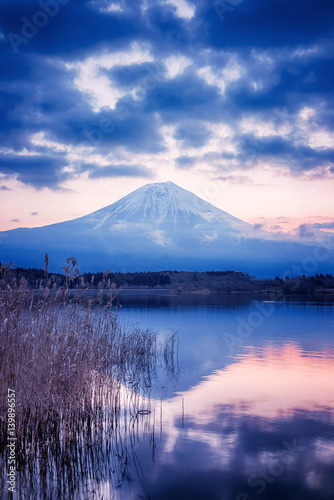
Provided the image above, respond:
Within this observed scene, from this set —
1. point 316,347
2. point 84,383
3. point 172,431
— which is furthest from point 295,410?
point 316,347

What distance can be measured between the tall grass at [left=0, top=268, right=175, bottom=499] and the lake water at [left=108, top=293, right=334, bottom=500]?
0.43 m

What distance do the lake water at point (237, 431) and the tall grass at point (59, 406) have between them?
0.43 meters

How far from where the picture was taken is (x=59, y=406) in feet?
21.6

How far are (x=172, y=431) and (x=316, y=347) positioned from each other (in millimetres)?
12436

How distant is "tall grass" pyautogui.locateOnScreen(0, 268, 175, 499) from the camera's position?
556 centimetres

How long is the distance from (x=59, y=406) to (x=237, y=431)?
3.12 meters

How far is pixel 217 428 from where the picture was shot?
756 cm
